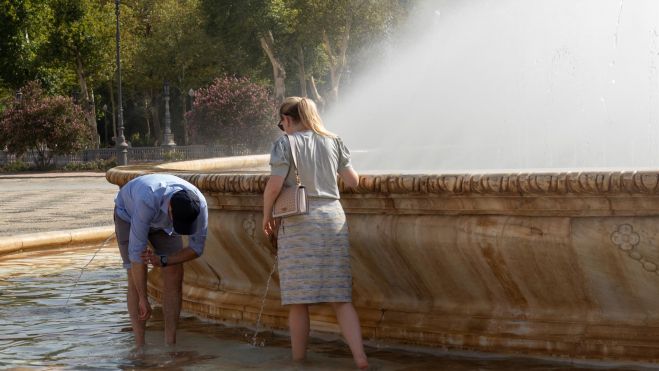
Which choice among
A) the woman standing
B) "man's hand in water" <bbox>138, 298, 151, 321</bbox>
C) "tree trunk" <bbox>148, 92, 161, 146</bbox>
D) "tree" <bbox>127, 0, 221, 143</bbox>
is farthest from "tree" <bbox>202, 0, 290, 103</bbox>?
the woman standing

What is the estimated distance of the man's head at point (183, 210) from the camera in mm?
6059

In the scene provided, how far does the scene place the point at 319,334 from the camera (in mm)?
6727

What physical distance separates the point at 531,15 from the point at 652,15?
4.44 meters

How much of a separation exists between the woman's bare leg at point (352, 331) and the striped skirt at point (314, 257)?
59mm

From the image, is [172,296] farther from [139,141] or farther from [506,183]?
[139,141]

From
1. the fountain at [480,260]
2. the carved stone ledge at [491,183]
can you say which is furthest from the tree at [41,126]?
the carved stone ledge at [491,183]

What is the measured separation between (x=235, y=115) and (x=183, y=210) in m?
41.6

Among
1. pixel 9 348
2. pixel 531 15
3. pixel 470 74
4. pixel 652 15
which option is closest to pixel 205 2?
pixel 470 74

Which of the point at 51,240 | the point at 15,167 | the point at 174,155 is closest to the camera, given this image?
the point at 51,240

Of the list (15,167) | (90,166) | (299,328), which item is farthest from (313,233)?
(15,167)

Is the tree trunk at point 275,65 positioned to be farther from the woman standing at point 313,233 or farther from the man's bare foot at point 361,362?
the man's bare foot at point 361,362

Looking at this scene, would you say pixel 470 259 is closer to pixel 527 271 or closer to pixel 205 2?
pixel 527 271

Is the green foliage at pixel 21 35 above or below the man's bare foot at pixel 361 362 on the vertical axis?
above

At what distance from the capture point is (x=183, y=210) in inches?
239
